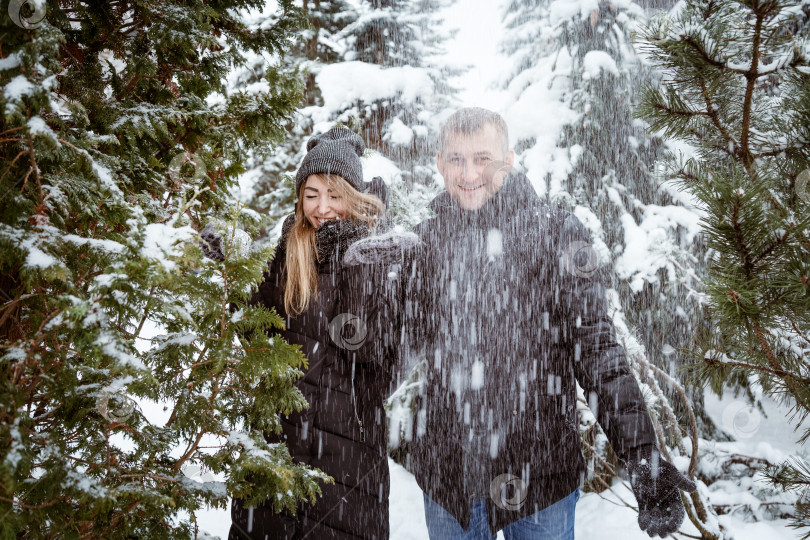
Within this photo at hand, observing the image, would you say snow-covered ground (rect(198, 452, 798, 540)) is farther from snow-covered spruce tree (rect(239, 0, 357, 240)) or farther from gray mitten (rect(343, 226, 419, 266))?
snow-covered spruce tree (rect(239, 0, 357, 240))

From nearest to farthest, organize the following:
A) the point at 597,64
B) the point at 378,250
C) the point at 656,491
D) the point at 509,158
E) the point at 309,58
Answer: the point at 656,491, the point at 378,250, the point at 509,158, the point at 597,64, the point at 309,58

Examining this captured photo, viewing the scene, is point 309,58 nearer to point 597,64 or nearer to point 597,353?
point 597,64

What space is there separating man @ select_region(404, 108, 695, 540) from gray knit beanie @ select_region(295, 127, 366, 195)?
56 cm

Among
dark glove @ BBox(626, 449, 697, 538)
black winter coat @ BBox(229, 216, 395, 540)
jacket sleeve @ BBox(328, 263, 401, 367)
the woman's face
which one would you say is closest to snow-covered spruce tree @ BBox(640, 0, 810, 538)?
dark glove @ BBox(626, 449, 697, 538)

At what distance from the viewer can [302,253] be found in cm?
261

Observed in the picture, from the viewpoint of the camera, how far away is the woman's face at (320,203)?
277 cm

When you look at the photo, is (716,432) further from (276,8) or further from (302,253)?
(276,8)

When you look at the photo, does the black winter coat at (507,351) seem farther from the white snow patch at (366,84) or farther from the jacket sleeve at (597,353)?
the white snow patch at (366,84)

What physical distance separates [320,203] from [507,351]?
4.60ft

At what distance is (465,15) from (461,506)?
29.8ft

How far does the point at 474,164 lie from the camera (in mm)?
2531

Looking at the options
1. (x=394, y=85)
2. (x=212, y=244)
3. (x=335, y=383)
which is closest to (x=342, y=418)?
(x=335, y=383)

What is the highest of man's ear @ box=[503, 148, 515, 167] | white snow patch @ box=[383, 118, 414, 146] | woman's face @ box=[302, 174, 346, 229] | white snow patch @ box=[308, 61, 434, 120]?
white snow patch @ box=[308, 61, 434, 120]

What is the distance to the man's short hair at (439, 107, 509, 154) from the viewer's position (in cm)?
251
